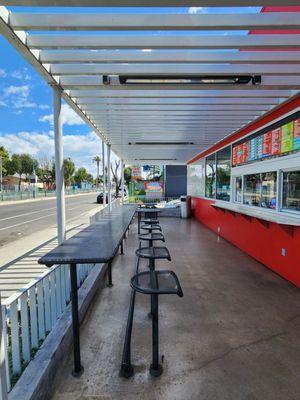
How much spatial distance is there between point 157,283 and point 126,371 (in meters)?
0.74

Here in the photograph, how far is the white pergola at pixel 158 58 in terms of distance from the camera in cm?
218

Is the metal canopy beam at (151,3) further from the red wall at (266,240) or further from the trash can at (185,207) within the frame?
the trash can at (185,207)

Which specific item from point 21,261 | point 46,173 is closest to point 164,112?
point 21,261

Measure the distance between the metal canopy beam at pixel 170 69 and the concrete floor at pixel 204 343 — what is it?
284 centimetres

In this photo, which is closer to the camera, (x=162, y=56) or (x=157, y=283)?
(x=157, y=283)

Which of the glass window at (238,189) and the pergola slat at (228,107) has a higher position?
the pergola slat at (228,107)

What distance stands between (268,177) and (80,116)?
3697 millimetres

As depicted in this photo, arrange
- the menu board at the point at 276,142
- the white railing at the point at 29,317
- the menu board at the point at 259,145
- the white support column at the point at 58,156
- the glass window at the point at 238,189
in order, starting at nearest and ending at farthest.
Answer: the white railing at the point at 29,317
the white support column at the point at 58,156
the menu board at the point at 276,142
the menu board at the point at 259,145
the glass window at the point at 238,189

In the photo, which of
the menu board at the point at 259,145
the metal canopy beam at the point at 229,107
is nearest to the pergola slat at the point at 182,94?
the metal canopy beam at the point at 229,107

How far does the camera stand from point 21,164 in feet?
132

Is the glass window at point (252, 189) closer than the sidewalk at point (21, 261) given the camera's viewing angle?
No

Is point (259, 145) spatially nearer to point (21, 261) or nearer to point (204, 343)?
point (204, 343)

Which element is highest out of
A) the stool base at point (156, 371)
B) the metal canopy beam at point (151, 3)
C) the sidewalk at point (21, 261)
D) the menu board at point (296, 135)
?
the metal canopy beam at point (151, 3)

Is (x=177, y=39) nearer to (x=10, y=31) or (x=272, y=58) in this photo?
(x=272, y=58)
